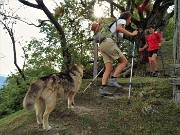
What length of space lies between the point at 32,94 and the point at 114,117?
2.29 m

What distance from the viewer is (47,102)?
7879 millimetres

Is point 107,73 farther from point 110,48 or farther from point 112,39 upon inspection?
point 112,39

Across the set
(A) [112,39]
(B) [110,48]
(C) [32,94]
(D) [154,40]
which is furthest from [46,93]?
(D) [154,40]

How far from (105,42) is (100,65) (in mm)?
7306

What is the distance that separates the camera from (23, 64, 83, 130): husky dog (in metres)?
7.47

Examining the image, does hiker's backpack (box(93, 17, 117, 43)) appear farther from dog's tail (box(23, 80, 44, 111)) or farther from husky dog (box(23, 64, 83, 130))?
dog's tail (box(23, 80, 44, 111))

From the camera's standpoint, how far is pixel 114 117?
28.2 ft

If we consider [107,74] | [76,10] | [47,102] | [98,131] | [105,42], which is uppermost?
[76,10]

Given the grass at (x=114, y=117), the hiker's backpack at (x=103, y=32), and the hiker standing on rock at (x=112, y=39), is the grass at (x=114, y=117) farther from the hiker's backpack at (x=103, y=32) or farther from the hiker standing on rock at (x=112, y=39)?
the hiker's backpack at (x=103, y=32)

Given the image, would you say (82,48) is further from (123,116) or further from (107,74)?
(123,116)

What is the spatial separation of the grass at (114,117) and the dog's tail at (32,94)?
935 millimetres

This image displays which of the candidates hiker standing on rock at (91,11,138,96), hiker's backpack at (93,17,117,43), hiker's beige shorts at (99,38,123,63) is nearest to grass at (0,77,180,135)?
hiker standing on rock at (91,11,138,96)

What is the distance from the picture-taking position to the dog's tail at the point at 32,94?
287 inches

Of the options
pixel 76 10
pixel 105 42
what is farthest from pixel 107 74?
pixel 76 10
